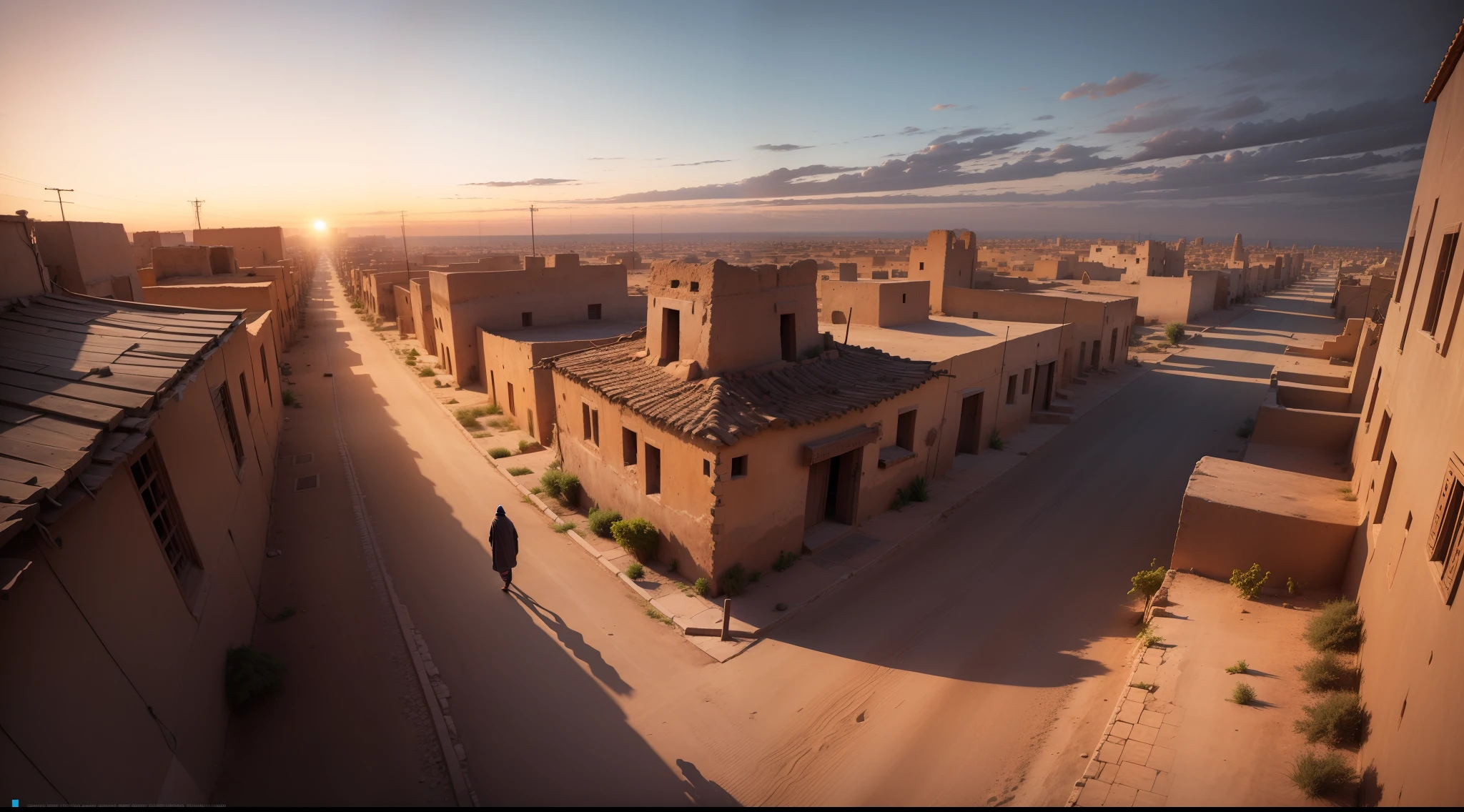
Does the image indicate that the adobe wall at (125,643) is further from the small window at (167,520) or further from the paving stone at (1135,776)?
the paving stone at (1135,776)

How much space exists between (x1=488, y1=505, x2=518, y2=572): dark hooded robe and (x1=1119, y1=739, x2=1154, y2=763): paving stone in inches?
383

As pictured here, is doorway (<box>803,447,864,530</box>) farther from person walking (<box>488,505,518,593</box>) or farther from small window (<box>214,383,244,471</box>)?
small window (<box>214,383,244,471</box>)

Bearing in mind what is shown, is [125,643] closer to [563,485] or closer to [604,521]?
[604,521]

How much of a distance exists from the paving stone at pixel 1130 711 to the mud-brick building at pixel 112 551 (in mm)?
10420

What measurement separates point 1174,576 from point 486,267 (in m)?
36.6

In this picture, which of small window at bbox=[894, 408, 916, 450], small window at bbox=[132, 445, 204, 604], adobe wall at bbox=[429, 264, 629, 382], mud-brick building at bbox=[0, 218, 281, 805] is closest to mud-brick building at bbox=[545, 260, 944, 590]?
small window at bbox=[894, 408, 916, 450]

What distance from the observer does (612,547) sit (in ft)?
45.4

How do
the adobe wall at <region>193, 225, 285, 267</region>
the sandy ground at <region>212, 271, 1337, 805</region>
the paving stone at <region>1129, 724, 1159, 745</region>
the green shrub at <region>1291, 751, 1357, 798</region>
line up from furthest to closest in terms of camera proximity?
1. the adobe wall at <region>193, 225, 285, 267</region>
2. the sandy ground at <region>212, 271, 1337, 805</region>
3. the paving stone at <region>1129, 724, 1159, 745</region>
4. the green shrub at <region>1291, 751, 1357, 798</region>

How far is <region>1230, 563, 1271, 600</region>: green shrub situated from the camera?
34.4ft

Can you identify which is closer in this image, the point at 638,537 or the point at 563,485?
the point at 638,537

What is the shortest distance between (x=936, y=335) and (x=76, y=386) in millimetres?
21801

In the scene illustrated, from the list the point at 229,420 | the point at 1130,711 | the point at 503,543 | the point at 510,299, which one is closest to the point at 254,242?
the point at 510,299

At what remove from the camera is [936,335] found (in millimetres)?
23203

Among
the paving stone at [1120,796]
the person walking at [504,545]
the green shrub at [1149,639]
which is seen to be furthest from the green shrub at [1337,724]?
the person walking at [504,545]
